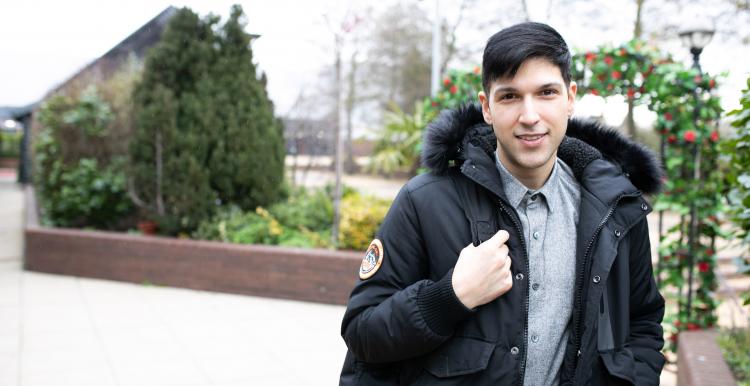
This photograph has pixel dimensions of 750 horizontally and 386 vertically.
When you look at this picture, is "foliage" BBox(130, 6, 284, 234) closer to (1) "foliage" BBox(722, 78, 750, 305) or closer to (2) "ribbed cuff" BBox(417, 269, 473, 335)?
(1) "foliage" BBox(722, 78, 750, 305)

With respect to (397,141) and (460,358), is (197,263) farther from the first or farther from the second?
(397,141)

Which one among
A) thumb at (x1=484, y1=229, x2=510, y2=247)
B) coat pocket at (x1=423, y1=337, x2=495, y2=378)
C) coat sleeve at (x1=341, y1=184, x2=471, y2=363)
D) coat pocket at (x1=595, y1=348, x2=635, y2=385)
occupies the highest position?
thumb at (x1=484, y1=229, x2=510, y2=247)

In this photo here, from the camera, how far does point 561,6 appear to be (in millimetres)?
18188

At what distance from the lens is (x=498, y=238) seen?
147 centimetres

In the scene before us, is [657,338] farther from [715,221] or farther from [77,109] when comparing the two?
[77,109]

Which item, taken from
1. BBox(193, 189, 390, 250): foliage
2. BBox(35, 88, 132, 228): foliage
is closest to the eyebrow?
BBox(193, 189, 390, 250): foliage

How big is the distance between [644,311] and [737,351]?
309cm

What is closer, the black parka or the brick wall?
the black parka

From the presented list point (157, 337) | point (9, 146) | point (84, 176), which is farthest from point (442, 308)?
point (9, 146)

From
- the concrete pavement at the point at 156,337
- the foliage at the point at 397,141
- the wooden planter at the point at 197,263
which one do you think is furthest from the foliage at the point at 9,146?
the concrete pavement at the point at 156,337

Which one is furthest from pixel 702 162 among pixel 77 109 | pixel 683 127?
pixel 77 109

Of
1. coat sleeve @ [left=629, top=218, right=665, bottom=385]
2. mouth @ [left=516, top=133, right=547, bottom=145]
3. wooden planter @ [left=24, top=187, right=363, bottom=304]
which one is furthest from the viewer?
wooden planter @ [left=24, top=187, right=363, bottom=304]

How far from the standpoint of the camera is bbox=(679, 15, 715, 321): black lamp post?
490 cm

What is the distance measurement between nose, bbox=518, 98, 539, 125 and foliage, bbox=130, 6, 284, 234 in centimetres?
676
